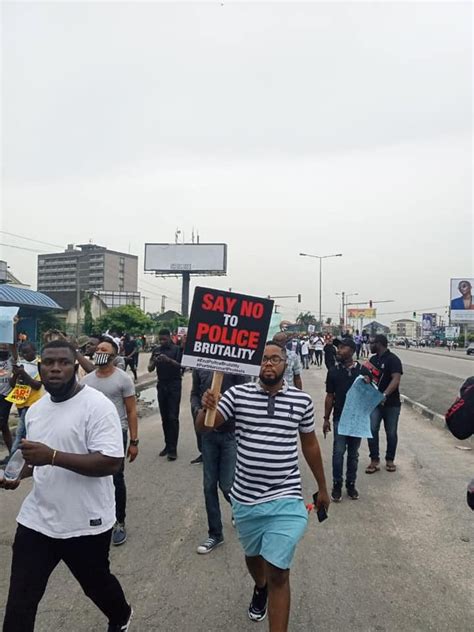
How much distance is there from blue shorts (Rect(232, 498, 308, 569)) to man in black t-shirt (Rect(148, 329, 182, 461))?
14.8 ft

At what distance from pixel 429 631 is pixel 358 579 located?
70 cm

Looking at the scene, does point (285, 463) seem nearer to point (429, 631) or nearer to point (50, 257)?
point (429, 631)

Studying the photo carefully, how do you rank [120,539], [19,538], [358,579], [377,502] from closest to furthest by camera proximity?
[19,538] < [358,579] < [120,539] < [377,502]

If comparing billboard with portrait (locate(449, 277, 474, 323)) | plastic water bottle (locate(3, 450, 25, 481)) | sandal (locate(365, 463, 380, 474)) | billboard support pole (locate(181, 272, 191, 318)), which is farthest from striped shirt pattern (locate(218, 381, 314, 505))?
billboard with portrait (locate(449, 277, 474, 323))

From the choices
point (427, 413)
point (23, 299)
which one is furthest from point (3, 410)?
point (23, 299)

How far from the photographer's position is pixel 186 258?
62312mm

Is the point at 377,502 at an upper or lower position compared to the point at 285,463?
lower

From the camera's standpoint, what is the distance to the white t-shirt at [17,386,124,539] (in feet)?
8.77

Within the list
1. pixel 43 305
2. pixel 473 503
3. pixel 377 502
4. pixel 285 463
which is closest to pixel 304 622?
pixel 285 463

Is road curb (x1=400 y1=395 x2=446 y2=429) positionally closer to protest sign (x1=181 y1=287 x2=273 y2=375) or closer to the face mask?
the face mask

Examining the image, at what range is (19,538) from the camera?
2691 millimetres

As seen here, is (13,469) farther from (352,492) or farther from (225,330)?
→ (352,492)

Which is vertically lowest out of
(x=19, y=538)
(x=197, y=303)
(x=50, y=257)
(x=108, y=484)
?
(x=19, y=538)

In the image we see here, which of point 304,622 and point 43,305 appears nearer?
point 304,622
